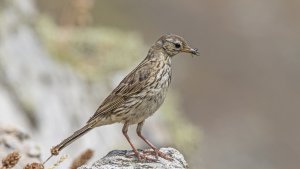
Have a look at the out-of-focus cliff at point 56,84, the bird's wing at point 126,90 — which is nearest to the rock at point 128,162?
the bird's wing at point 126,90

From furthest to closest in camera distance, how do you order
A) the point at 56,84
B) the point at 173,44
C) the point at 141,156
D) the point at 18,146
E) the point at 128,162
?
1. the point at 56,84
2. the point at 173,44
3. the point at 18,146
4. the point at 141,156
5. the point at 128,162

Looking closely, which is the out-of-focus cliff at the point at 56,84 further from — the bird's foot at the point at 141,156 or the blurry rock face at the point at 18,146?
the bird's foot at the point at 141,156

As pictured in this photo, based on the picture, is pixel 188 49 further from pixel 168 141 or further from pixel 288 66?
pixel 288 66

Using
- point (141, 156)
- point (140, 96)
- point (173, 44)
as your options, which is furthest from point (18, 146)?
point (173, 44)

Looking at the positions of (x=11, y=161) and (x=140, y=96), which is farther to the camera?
(x=140, y=96)

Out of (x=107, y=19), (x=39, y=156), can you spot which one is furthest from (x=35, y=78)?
(x=107, y=19)

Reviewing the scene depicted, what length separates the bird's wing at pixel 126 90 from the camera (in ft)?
29.5

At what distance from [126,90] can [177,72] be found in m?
27.1

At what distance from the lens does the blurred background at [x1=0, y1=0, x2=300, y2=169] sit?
44.7ft

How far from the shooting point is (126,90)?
902 centimetres

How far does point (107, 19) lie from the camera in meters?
39.3

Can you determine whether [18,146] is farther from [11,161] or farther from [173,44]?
[11,161]

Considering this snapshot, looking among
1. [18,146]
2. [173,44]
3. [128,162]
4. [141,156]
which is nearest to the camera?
[128,162]

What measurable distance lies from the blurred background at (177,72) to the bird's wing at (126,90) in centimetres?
200
